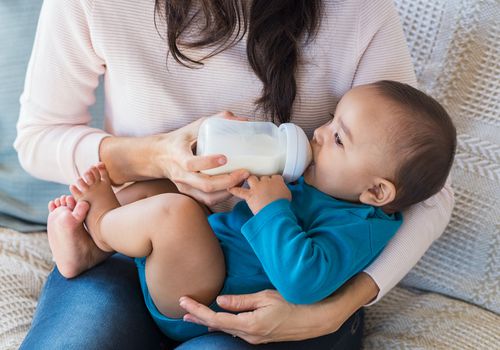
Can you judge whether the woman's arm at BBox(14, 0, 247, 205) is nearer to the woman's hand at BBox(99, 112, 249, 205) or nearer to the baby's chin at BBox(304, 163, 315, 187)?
the woman's hand at BBox(99, 112, 249, 205)

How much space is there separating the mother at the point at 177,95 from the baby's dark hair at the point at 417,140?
0.38ft

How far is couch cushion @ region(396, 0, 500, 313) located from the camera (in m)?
1.36

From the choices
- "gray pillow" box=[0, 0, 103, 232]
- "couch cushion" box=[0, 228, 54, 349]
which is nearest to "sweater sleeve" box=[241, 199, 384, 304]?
"couch cushion" box=[0, 228, 54, 349]

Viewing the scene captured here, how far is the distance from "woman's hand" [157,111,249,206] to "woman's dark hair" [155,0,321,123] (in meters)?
0.13

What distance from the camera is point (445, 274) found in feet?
4.66

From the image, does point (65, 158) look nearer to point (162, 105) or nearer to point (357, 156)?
point (162, 105)

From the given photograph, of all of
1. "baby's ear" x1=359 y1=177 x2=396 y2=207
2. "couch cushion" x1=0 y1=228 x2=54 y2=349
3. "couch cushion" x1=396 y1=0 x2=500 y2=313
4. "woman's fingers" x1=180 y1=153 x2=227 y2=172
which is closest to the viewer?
"woman's fingers" x1=180 y1=153 x2=227 y2=172

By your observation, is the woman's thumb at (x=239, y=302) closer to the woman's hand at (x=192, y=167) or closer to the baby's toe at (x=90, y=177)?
the woman's hand at (x=192, y=167)

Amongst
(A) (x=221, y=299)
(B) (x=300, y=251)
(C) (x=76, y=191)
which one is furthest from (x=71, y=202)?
(B) (x=300, y=251)

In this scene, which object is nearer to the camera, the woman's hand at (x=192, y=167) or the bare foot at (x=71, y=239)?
the woman's hand at (x=192, y=167)

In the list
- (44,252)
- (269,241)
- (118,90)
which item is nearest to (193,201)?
(269,241)

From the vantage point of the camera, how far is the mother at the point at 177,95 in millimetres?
1130

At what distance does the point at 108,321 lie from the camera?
112cm

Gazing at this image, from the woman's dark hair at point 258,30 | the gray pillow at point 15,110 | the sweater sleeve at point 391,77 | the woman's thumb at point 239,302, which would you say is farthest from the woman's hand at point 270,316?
the gray pillow at point 15,110
